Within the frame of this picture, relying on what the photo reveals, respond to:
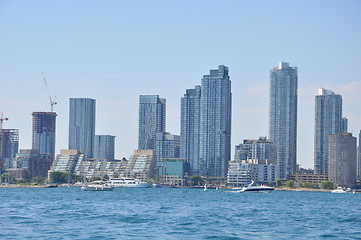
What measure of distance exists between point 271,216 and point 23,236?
4411 centimetres

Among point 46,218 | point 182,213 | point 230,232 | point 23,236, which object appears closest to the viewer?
point 23,236

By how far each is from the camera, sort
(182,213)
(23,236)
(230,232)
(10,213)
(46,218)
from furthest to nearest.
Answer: (182,213), (10,213), (46,218), (230,232), (23,236)

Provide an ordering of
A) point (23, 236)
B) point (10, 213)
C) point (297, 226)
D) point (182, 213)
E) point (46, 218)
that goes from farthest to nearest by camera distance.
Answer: point (182, 213), point (10, 213), point (46, 218), point (297, 226), point (23, 236)

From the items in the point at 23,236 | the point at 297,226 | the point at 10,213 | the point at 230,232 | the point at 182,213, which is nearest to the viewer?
the point at 23,236

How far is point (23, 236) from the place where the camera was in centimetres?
7394

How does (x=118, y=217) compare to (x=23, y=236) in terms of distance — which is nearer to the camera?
(x=23, y=236)

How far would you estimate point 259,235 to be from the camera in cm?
7794

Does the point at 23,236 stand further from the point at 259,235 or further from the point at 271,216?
the point at 271,216

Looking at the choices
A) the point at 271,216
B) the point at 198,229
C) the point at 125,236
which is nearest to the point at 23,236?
the point at 125,236

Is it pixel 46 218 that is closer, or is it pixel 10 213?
pixel 46 218

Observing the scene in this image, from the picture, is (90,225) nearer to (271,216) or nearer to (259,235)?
(259,235)

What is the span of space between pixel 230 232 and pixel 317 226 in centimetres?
1500

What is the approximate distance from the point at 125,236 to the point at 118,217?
2344 centimetres

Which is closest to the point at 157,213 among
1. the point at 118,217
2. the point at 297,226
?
the point at 118,217
